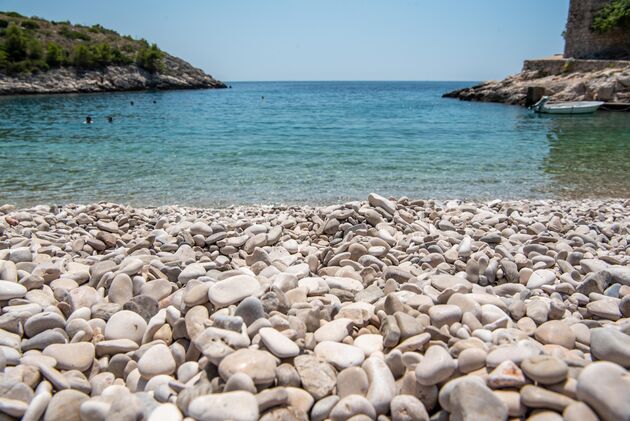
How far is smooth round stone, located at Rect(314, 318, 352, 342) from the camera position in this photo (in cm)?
230

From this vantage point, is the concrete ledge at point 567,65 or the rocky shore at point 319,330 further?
the concrete ledge at point 567,65

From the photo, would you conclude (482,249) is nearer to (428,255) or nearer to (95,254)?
(428,255)

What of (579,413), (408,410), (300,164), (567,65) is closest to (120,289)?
(408,410)

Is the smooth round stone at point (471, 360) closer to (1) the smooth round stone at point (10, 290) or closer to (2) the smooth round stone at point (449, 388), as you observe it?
(2) the smooth round stone at point (449, 388)

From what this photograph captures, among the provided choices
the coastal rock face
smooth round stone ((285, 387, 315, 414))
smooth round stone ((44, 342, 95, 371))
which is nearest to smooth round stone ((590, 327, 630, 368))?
smooth round stone ((285, 387, 315, 414))

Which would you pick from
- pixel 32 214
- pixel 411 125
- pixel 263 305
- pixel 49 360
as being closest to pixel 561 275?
pixel 263 305

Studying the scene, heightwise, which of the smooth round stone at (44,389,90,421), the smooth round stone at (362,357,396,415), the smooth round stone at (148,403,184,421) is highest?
the smooth round stone at (362,357,396,415)

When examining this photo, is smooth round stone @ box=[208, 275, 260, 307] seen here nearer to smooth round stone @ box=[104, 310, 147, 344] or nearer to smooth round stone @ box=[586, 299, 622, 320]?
smooth round stone @ box=[104, 310, 147, 344]

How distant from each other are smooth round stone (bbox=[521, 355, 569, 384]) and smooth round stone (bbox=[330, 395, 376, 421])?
69cm

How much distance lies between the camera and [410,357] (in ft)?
→ 6.70

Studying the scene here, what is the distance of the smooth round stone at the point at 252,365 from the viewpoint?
6.26 feet

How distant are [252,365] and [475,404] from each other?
3.18 ft

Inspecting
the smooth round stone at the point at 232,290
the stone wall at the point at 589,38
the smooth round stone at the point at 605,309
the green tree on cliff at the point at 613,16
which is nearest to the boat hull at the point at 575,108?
the green tree on cliff at the point at 613,16

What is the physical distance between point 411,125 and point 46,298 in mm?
20208
